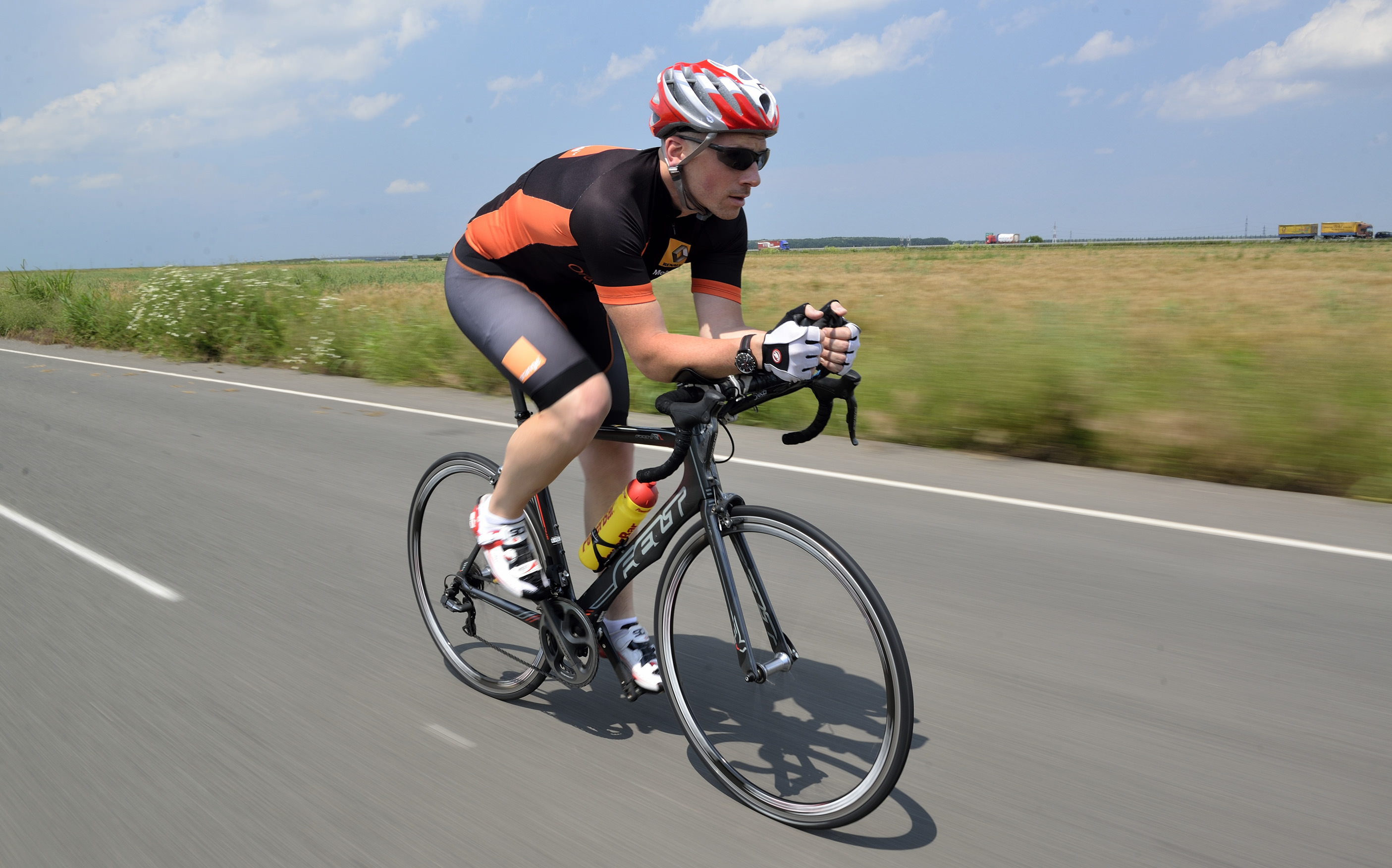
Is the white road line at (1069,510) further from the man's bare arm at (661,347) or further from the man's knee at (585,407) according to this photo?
the man's bare arm at (661,347)

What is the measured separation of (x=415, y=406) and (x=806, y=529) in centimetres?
797

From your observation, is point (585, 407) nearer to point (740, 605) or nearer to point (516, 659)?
point (740, 605)

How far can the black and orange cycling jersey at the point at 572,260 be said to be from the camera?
259cm

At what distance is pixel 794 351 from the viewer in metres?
2.20

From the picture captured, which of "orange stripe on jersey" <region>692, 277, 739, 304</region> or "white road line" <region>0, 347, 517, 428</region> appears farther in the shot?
"white road line" <region>0, 347, 517, 428</region>

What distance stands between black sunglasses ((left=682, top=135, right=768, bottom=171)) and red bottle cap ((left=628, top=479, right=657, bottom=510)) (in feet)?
2.98

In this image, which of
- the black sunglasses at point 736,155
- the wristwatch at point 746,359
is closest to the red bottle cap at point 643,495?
the wristwatch at point 746,359

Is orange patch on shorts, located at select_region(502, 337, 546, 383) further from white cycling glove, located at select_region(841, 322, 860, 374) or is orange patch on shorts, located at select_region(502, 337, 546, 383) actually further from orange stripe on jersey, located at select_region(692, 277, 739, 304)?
white cycling glove, located at select_region(841, 322, 860, 374)

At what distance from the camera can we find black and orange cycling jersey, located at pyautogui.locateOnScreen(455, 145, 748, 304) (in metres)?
2.58

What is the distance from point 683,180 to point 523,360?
68 cm

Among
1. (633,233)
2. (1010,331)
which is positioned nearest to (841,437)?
(1010,331)

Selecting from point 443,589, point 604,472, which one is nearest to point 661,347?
point 604,472

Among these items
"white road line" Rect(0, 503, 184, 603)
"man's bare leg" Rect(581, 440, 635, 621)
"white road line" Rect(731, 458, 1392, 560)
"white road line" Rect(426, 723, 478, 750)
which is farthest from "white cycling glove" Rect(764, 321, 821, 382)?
"white road line" Rect(731, 458, 1392, 560)

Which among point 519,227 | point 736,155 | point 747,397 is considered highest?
point 736,155
